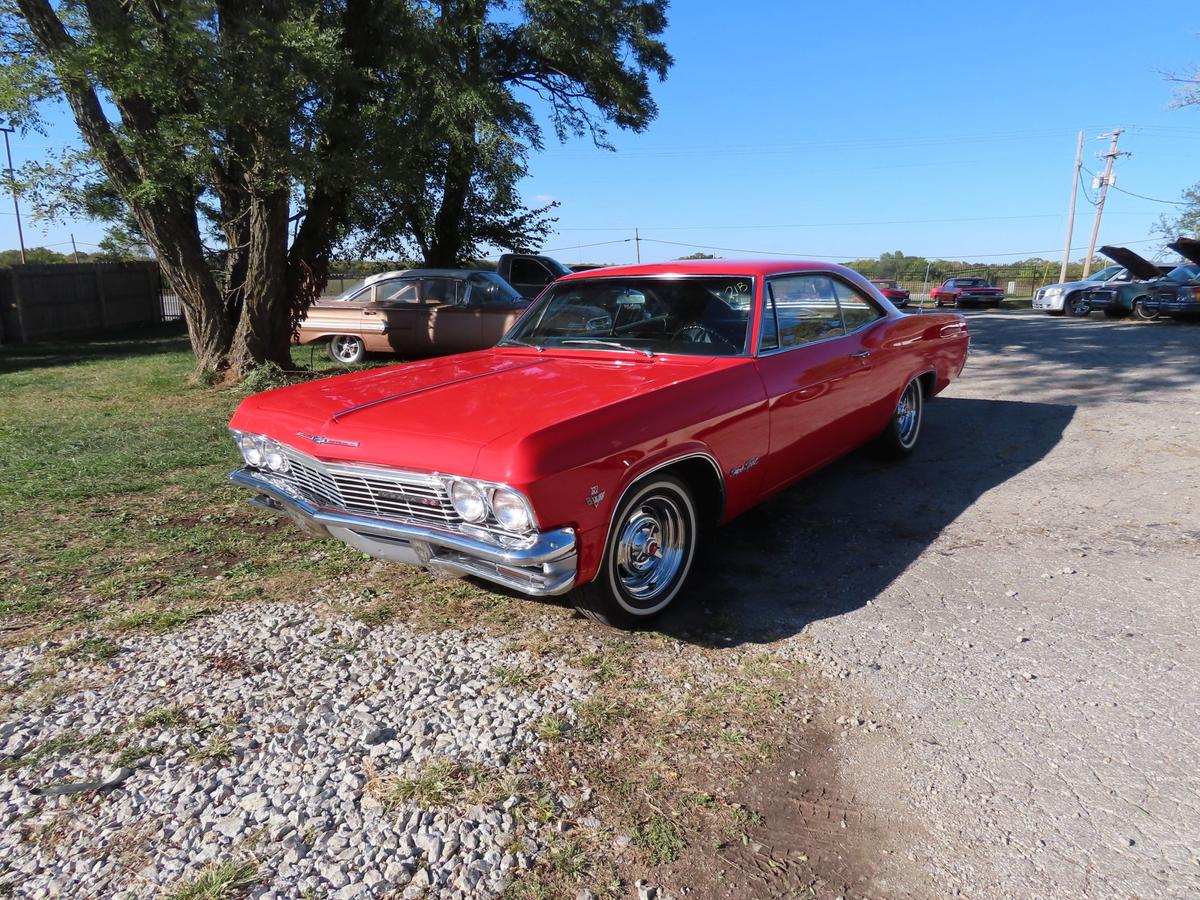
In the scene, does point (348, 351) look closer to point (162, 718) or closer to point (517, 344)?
point (517, 344)

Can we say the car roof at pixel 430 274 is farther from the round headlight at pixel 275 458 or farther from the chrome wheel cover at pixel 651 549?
the chrome wheel cover at pixel 651 549

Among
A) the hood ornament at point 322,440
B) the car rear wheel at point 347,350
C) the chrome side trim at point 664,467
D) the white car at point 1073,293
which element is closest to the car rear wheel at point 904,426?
the chrome side trim at point 664,467

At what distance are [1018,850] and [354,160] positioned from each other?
8550 millimetres

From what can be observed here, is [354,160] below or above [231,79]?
below

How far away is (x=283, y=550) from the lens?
4.39m

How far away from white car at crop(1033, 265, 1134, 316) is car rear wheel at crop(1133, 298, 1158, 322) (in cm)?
157

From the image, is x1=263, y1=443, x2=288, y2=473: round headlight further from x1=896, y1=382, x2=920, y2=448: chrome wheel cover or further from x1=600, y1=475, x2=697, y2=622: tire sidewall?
x1=896, y1=382, x2=920, y2=448: chrome wheel cover

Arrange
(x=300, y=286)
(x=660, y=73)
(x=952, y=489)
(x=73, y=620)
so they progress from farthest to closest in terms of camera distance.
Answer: (x=660, y=73) < (x=300, y=286) < (x=952, y=489) < (x=73, y=620)

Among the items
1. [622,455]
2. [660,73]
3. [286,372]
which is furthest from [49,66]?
[660,73]

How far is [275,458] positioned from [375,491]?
31.2 inches

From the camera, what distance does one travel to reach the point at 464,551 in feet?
9.59

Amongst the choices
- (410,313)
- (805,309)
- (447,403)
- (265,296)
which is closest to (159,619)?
(447,403)

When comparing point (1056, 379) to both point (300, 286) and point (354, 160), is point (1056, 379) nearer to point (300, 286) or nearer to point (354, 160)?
point (354, 160)

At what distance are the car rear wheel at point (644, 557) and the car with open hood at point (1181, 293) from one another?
16.5 m
